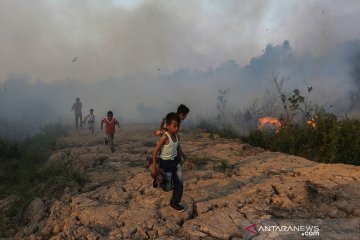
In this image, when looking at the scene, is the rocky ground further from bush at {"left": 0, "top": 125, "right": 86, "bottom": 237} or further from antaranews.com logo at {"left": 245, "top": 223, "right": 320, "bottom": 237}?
bush at {"left": 0, "top": 125, "right": 86, "bottom": 237}

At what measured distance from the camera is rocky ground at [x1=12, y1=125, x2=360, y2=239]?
17.5 ft

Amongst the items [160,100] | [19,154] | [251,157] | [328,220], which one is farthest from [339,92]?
[328,220]

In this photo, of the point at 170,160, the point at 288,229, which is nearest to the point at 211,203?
the point at 170,160

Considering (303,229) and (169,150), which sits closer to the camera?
(303,229)

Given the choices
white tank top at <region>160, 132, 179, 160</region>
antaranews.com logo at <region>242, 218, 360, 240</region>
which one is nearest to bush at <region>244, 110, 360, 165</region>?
antaranews.com logo at <region>242, 218, 360, 240</region>

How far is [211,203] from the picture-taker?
617 cm

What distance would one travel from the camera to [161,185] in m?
5.66

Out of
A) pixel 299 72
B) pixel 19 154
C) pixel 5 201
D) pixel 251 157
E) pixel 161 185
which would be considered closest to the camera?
pixel 161 185

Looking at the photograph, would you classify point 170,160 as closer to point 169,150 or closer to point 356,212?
point 169,150

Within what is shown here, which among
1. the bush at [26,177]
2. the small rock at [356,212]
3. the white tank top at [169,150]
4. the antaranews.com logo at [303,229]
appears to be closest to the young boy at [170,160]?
the white tank top at [169,150]

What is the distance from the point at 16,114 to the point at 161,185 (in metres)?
25.4

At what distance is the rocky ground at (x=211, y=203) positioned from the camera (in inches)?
209

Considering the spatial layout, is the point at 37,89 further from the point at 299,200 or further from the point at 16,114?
the point at 299,200

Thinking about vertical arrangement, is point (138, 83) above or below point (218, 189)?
above
